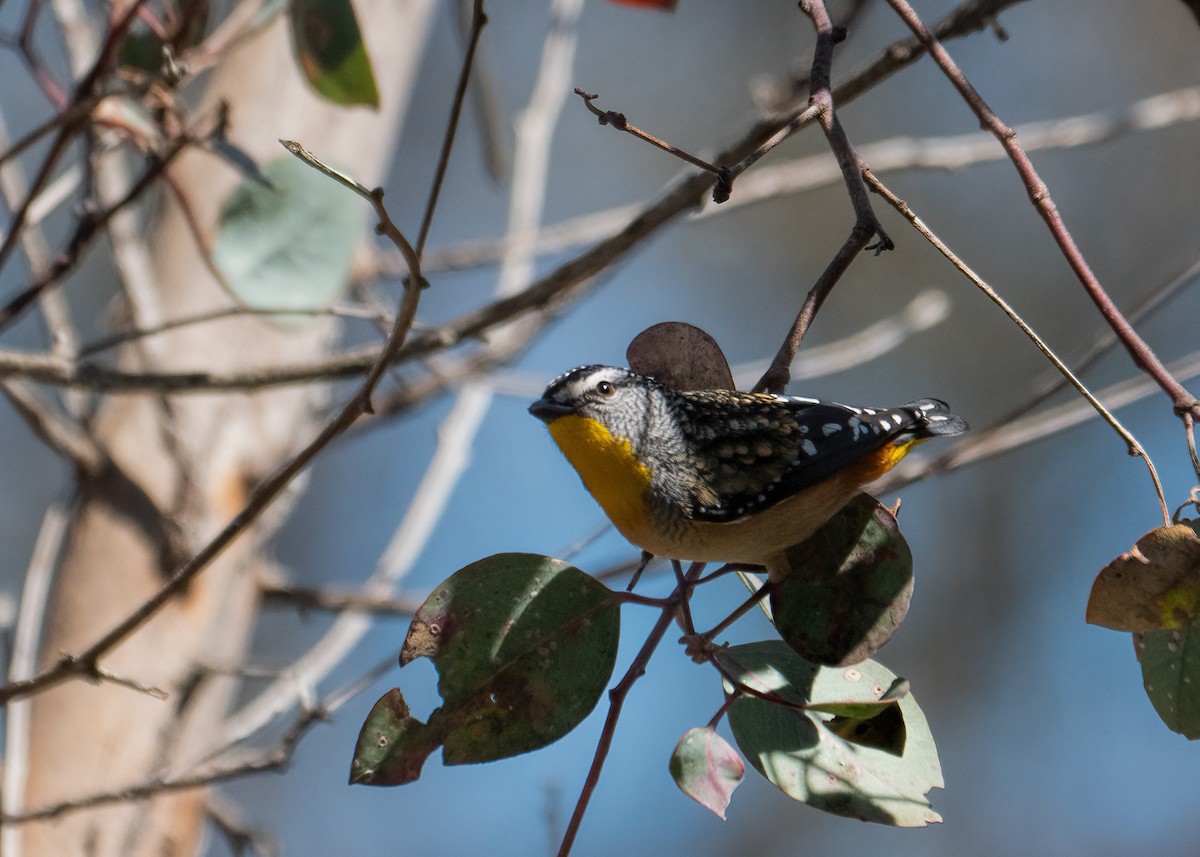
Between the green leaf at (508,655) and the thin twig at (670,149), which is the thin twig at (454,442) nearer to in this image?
the green leaf at (508,655)

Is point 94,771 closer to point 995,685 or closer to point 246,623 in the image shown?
point 246,623

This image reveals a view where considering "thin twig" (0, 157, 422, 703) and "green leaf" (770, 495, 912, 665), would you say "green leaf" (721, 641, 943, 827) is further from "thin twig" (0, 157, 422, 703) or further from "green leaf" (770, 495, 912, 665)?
"thin twig" (0, 157, 422, 703)

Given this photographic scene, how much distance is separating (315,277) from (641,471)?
74 centimetres

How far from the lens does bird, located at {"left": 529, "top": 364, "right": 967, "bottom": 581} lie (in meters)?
1.66

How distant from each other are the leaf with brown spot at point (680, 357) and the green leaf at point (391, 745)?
59 centimetres

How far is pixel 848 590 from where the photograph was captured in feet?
4.44

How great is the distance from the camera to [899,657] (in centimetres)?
690

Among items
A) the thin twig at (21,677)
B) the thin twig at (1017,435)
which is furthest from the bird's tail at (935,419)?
the thin twig at (21,677)

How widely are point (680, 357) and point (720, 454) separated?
25cm

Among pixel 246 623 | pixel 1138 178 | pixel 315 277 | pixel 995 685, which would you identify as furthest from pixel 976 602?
pixel 315 277

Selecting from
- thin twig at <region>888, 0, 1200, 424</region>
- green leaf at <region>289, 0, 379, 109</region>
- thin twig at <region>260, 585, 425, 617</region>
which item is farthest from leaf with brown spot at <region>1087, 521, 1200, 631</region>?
thin twig at <region>260, 585, 425, 617</region>

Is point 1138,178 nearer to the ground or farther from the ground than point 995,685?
farther from the ground

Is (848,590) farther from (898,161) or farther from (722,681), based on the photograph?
(898,161)

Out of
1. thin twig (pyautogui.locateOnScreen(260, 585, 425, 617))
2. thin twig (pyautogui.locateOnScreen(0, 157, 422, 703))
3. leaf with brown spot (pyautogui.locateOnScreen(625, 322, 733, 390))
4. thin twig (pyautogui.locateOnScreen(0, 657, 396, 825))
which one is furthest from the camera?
thin twig (pyautogui.locateOnScreen(260, 585, 425, 617))
